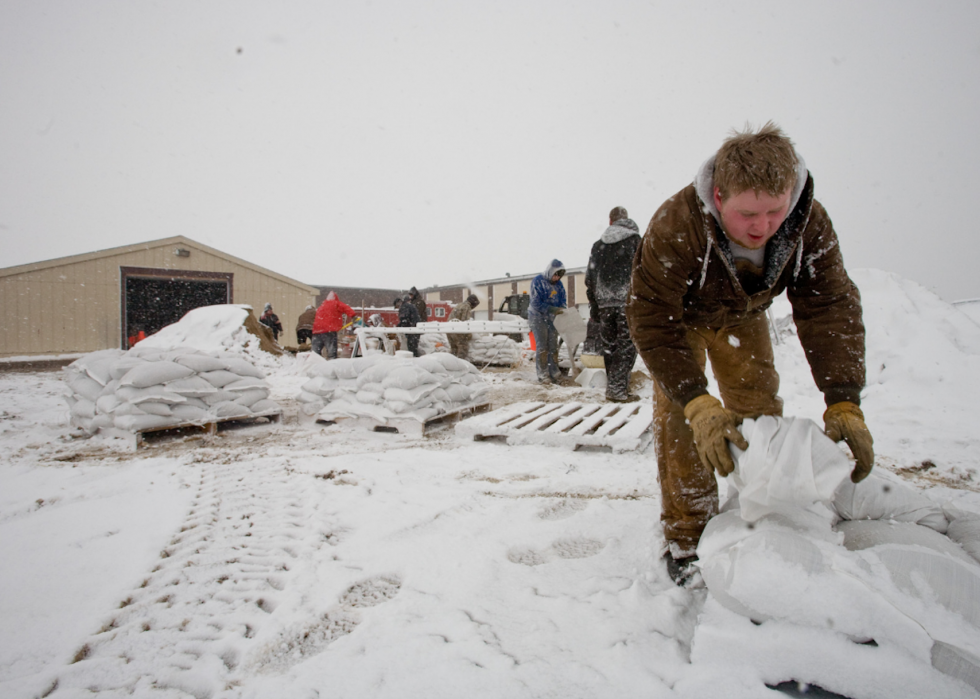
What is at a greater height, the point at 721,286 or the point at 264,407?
the point at 721,286

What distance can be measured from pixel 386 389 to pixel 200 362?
1.64 metres

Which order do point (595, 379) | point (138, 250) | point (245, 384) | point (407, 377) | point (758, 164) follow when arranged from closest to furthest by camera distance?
point (758, 164)
point (407, 377)
point (245, 384)
point (595, 379)
point (138, 250)

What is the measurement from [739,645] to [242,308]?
10479mm

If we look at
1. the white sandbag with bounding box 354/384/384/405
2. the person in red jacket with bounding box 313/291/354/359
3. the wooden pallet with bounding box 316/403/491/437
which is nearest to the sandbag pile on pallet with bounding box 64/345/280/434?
the wooden pallet with bounding box 316/403/491/437

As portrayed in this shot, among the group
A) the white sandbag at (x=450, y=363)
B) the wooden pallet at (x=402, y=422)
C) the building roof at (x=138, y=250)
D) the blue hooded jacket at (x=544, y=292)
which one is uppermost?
the building roof at (x=138, y=250)

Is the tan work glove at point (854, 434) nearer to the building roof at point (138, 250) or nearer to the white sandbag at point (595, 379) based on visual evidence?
the white sandbag at point (595, 379)

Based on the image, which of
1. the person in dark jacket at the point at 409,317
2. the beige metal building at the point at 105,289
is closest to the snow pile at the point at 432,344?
the person in dark jacket at the point at 409,317

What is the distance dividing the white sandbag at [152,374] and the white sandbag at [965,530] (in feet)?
15.3

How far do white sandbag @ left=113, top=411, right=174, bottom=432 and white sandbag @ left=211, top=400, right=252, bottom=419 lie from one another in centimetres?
40

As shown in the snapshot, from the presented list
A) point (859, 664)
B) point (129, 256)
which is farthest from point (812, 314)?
point (129, 256)

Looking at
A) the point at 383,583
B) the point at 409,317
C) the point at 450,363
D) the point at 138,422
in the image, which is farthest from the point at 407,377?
the point at 409,317

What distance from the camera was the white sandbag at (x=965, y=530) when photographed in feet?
3.88

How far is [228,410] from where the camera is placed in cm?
416

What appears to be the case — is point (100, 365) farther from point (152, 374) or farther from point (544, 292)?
point (544, 292)
